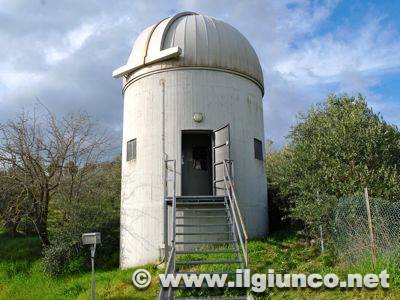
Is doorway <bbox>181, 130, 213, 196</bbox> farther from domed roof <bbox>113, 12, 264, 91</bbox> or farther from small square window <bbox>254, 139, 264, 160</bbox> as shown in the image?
domed roof <bbox>113, 12, 264, 91</bbox>

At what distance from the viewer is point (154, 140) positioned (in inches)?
550

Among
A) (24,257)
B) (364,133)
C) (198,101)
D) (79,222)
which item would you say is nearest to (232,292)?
(364,133)

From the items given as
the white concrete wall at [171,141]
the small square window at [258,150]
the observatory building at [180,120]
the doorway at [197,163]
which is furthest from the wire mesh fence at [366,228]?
the doorway at [197,163]

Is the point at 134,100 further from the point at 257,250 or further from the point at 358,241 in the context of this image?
the point at 358,241

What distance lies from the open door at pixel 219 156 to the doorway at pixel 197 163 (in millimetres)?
2015

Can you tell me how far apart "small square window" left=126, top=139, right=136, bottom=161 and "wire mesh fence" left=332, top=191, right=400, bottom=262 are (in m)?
6.66

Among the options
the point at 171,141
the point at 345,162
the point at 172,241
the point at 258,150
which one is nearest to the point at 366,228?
the point at 345,162

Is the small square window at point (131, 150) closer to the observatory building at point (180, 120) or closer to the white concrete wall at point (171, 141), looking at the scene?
the observatory building at point (180, 120)

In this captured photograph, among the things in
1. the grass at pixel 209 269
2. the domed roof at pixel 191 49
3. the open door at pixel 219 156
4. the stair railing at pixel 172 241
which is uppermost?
the domed roof at pixel 191 49

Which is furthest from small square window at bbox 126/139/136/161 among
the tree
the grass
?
the tree

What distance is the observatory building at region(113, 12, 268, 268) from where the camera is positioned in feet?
44.7

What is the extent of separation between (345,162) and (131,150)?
6685 millimetres

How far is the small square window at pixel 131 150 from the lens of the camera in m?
14.6

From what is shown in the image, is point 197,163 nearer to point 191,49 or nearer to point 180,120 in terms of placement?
point 180,120
